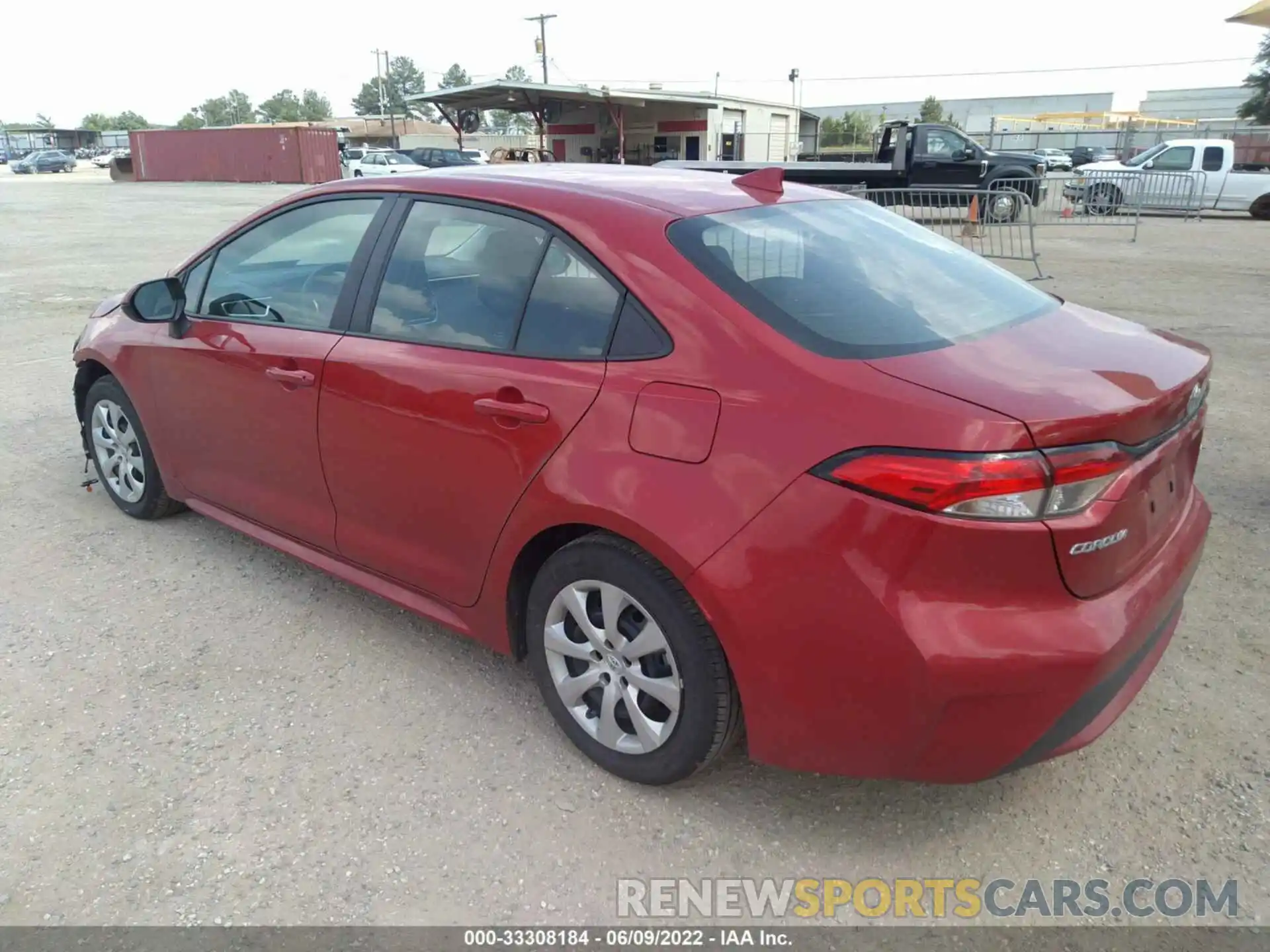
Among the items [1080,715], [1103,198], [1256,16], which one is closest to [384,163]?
[1103,198]

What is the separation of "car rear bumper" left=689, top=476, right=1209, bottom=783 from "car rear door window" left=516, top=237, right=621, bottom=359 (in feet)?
2.46

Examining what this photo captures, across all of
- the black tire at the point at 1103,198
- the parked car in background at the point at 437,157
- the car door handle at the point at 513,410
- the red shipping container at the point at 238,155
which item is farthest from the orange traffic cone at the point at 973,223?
the red shipping container at the point at 238,155

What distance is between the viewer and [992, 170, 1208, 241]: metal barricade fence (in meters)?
20.5

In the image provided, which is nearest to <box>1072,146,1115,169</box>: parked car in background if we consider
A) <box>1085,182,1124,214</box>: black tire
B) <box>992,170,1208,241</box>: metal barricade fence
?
<box>992,170,1208,241</box>: metal barricade fence

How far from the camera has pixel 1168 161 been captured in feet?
73.0

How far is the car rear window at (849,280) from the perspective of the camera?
91.9 inches

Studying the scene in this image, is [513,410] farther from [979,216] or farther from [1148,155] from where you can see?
[1148,155]

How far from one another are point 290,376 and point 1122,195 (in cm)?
2263

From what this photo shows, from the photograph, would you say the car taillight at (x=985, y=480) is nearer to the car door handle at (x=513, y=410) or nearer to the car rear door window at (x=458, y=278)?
the car door handle at (x=513, y=410)

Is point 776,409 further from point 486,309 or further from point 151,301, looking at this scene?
point 151,301

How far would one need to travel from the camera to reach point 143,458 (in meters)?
4.25

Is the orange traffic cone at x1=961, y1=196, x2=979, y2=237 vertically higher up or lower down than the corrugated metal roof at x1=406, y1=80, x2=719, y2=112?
lower down

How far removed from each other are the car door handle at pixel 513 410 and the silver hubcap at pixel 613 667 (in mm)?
474

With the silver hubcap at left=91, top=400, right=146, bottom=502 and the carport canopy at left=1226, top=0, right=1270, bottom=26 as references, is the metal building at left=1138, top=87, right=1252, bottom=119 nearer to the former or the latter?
the carport canopy at left=1226, top=0, right=1270, bottom=26
